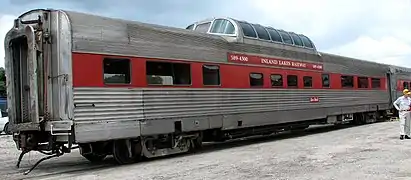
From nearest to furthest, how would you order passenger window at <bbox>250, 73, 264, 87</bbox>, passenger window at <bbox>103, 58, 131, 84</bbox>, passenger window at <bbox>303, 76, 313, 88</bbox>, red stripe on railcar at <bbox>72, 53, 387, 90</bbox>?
1. red stripe on railcar at <bbox>72, 53, 387, 90</bbox>
2. passenger window at <bbox>103, 58, 131, 84</bbox>
3. passenger window at <bbox>250, 73, 264, 87</bbox>
4. passenger window at <bbox>303, 76, 313, 88</bbox>

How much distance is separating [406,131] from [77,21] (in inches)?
399

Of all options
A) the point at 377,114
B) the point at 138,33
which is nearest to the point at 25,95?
the point at 138,33

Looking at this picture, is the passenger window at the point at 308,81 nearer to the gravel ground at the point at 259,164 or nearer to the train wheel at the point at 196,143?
the gravel ground at the point at 259,164

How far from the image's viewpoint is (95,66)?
10.0 m

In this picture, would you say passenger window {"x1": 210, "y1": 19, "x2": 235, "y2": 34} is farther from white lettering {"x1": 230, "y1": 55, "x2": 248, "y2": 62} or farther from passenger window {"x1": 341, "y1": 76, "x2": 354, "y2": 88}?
passenger window {"x1": 341, "y1": 76, "x2": 354, "y2": 88}

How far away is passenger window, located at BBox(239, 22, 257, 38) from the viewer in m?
14.8

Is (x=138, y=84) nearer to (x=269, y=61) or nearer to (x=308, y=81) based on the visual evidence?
(x=269, y=61)

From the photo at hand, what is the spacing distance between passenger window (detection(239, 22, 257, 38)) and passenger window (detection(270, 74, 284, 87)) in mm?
1434

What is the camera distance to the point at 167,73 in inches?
458

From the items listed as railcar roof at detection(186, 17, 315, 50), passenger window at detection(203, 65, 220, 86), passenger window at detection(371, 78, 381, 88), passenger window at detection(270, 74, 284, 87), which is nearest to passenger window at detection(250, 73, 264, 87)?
passenger window at detection(270, 74, 284, 87)

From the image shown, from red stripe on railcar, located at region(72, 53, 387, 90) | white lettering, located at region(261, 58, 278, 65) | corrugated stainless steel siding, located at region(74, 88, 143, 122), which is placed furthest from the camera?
white lettering, located at region(261, 58, 278, 65)

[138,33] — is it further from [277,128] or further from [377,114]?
[377,114]

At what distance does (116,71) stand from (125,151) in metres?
1.86

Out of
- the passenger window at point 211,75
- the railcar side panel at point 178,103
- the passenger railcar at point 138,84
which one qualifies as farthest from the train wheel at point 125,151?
the passenger window at point 211,75
